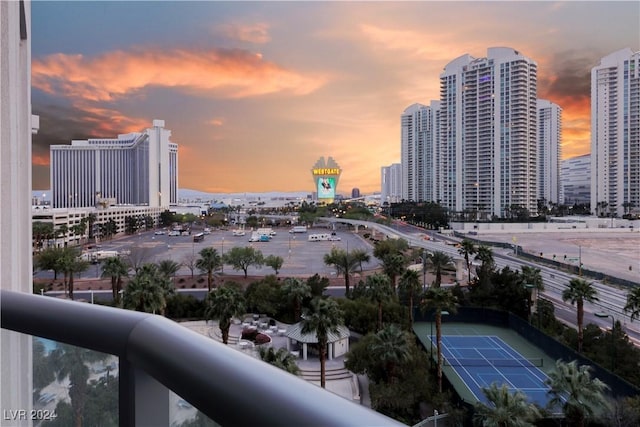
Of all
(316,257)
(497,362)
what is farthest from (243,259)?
(497,362)

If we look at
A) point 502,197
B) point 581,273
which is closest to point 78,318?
point 581,273

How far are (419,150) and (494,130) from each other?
19.5m

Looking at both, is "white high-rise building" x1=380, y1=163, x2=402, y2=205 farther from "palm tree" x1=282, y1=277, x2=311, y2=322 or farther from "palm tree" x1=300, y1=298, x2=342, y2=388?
"palm tree" x1=300, y1=298, x2=342, y2=388

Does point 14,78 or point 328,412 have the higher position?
point 14,78

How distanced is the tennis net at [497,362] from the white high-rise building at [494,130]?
48.5m

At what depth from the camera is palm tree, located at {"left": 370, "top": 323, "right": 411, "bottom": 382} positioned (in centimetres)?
1062

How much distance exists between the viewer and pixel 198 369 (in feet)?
1.57

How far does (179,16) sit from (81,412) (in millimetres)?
46082

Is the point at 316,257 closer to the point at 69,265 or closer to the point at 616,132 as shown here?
the point at 69,265

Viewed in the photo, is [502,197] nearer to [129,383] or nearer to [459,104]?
[459,104]

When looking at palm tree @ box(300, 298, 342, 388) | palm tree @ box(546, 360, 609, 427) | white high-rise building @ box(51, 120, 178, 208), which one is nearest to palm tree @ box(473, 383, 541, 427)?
palm tree @ box(546, 360, 609, 427)

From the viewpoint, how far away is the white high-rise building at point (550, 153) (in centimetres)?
7644

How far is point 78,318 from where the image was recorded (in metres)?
0.65

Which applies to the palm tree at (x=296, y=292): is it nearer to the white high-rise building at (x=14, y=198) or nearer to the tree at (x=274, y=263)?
the tree at (x=274, y=263)
